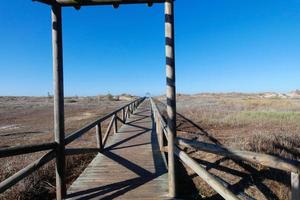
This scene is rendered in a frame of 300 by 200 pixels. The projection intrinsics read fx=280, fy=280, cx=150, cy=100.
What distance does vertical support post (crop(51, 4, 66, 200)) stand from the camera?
14.9 ft

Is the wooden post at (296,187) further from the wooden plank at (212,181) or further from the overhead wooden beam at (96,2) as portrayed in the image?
the overhead wooden beam at (96,2)

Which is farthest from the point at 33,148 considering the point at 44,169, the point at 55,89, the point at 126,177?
the point at 44,169

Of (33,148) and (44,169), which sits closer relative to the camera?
(33,148)

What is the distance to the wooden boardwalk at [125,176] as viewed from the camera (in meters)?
4.78

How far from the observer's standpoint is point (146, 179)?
216 inches

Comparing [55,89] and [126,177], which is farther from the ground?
[55,89]

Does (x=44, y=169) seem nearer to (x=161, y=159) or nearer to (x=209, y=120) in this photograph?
(x=161, y=159)

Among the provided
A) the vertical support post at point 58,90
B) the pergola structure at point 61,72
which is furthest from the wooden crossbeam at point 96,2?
the vertical support post at point 58,90

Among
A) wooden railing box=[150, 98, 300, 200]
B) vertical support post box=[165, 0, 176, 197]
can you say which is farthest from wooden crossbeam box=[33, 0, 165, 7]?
wooden railing box=[150, 98, 300, 200]

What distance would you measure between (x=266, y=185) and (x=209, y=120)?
1160 centimetres

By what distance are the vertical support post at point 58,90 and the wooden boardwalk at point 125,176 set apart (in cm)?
36

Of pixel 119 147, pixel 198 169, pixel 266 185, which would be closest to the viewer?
pixel 198 169

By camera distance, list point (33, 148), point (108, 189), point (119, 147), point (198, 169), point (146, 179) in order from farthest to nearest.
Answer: point (119, 147) < point (146, 179) < point (108, 189) < point (33, 148) < point (198, 169)

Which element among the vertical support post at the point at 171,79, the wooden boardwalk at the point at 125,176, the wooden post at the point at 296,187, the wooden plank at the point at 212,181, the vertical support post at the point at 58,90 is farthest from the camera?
the wooden boardwalk at the point at 125,176
